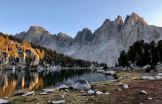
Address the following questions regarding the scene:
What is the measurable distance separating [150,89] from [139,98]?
490cm

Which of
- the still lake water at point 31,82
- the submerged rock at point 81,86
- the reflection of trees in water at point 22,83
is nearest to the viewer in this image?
the submerged rock at point 81,86

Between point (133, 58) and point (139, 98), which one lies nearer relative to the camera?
point (139, 98)

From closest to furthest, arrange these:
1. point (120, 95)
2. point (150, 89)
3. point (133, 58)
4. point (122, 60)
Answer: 1. point (120, 95)
2. point (150, 89)
3. point (133, 58)
4. point (122, 60)

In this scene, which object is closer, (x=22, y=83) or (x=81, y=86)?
(x=81, y=86)

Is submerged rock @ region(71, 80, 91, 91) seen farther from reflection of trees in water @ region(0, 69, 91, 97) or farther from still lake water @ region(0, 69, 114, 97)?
reflection of trees in water @ region(0, 69, 91, 97)

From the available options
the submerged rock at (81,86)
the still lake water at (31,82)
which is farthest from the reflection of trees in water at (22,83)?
the submerged rock at (81,86)

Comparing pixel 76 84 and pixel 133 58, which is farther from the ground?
pixel 133 58

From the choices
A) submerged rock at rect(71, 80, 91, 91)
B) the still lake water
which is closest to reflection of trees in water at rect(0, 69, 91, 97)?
the still lake water

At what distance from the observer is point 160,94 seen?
29.2 metres

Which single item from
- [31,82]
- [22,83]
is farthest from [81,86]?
[31,82]

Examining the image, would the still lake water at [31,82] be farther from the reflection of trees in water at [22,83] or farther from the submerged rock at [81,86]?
the submerged rock at [81,86]

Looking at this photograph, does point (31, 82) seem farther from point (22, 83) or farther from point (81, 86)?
point (81, 86)

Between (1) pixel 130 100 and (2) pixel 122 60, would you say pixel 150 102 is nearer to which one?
(1) pixel 130 100

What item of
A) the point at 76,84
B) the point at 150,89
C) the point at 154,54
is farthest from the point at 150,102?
the point at 154,54
